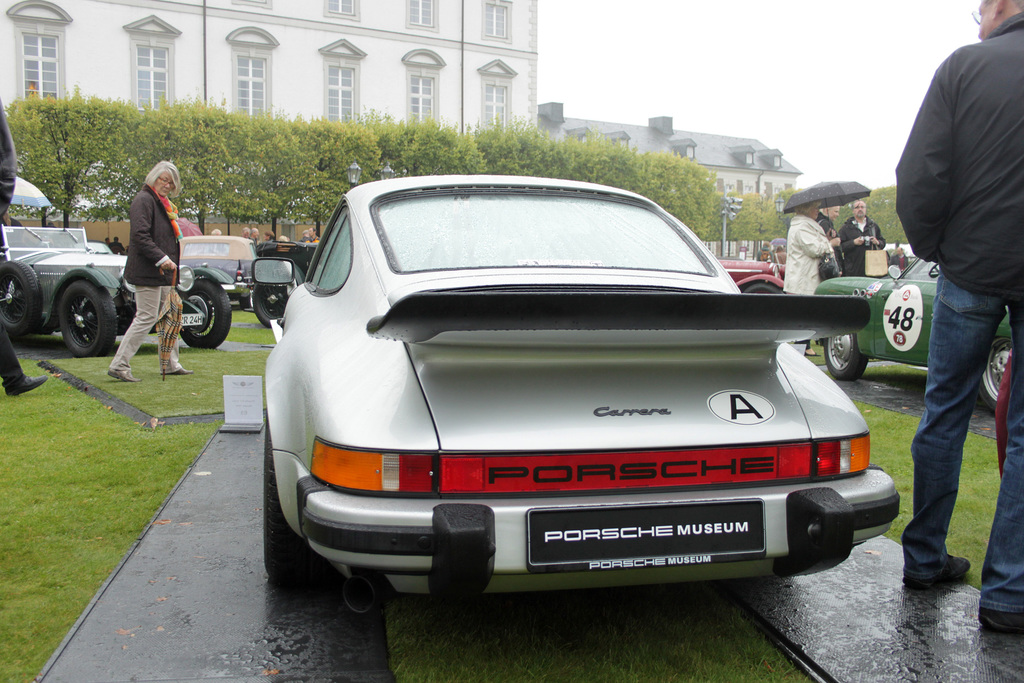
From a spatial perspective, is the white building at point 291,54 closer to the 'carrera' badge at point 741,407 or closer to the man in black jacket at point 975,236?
the man in black jacket at point 975,236

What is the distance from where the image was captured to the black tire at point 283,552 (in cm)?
263

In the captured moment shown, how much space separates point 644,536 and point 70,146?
3548 centimetres

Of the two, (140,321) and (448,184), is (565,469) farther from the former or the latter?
(140,321)

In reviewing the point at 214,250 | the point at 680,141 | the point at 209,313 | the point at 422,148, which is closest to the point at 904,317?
the point at 209,313

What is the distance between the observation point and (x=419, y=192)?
2.95 m

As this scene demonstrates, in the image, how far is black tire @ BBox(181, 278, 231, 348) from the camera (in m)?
9.59

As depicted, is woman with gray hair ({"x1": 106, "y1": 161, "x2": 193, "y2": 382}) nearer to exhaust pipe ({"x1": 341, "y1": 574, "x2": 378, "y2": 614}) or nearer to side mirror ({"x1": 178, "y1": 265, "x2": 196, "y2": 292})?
side mirror ({"x1": 178, "y1": 265, "x2": 196, "y2": 292})

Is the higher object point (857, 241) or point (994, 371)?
point (857, 241)

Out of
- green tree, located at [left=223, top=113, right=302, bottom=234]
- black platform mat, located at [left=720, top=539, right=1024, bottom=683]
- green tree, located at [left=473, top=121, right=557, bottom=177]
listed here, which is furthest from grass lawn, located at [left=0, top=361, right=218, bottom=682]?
green tree, located at [left=473, top=121, right=557, bottom=177]

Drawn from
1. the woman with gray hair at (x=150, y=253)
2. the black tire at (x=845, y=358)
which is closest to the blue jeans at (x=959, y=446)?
the black tire at (x=845, y=358)

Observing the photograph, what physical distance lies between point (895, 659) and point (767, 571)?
0.55m

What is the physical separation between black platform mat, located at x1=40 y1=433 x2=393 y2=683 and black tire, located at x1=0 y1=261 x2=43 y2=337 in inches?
269

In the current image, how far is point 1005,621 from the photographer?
2.48 metres

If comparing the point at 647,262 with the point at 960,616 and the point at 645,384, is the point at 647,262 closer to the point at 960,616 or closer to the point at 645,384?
the point at 645,384
